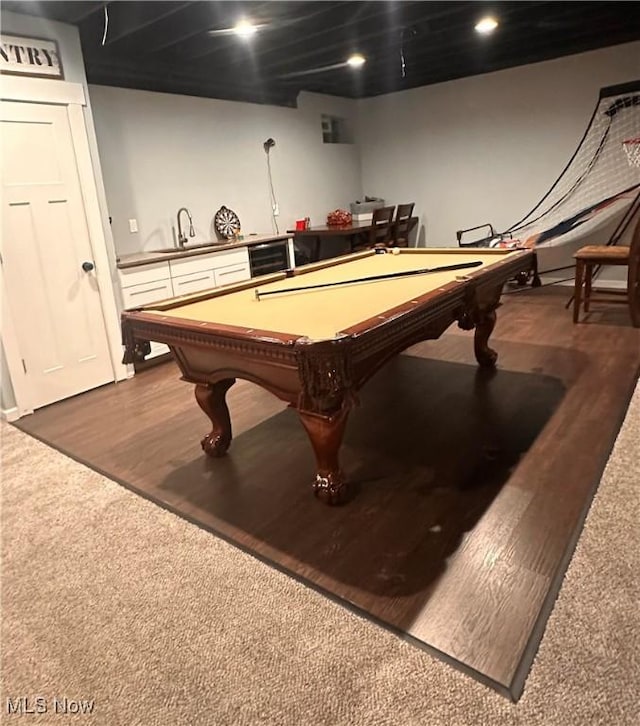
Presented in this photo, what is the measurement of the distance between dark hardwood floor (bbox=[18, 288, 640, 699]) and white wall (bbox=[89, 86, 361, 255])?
5.53 feet

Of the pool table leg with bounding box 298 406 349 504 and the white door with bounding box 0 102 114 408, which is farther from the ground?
the white door with bounding box 0 102 114 408

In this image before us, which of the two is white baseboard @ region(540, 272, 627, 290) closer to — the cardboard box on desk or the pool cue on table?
the cardboard box on desk

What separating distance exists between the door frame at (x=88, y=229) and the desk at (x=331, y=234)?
250 cm

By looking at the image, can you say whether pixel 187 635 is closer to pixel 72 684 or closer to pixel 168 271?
pixel 72 684

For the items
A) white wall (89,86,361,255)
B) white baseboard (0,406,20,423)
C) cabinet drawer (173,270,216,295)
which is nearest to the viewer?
white baseboard (0,406,20,423)

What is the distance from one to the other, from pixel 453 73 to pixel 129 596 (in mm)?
6269

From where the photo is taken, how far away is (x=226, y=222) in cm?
540

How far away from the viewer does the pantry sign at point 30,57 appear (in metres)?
3.13

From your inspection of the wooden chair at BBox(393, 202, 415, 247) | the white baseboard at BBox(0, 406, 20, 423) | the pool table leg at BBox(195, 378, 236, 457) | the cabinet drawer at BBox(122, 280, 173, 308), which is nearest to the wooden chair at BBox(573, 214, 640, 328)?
the wooden chair at BBox(393, 202, 415, 247)

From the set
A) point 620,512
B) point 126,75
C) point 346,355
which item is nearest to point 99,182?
point 126,75

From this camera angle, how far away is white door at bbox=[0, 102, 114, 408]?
10.8 ft

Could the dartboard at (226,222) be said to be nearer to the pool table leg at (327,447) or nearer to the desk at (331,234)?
the desk at (331,234)

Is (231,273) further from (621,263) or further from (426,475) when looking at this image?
(621,263)

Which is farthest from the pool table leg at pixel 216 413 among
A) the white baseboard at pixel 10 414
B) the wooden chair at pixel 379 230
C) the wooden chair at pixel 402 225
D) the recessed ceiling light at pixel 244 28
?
the wooden chair at pixel 402 225
